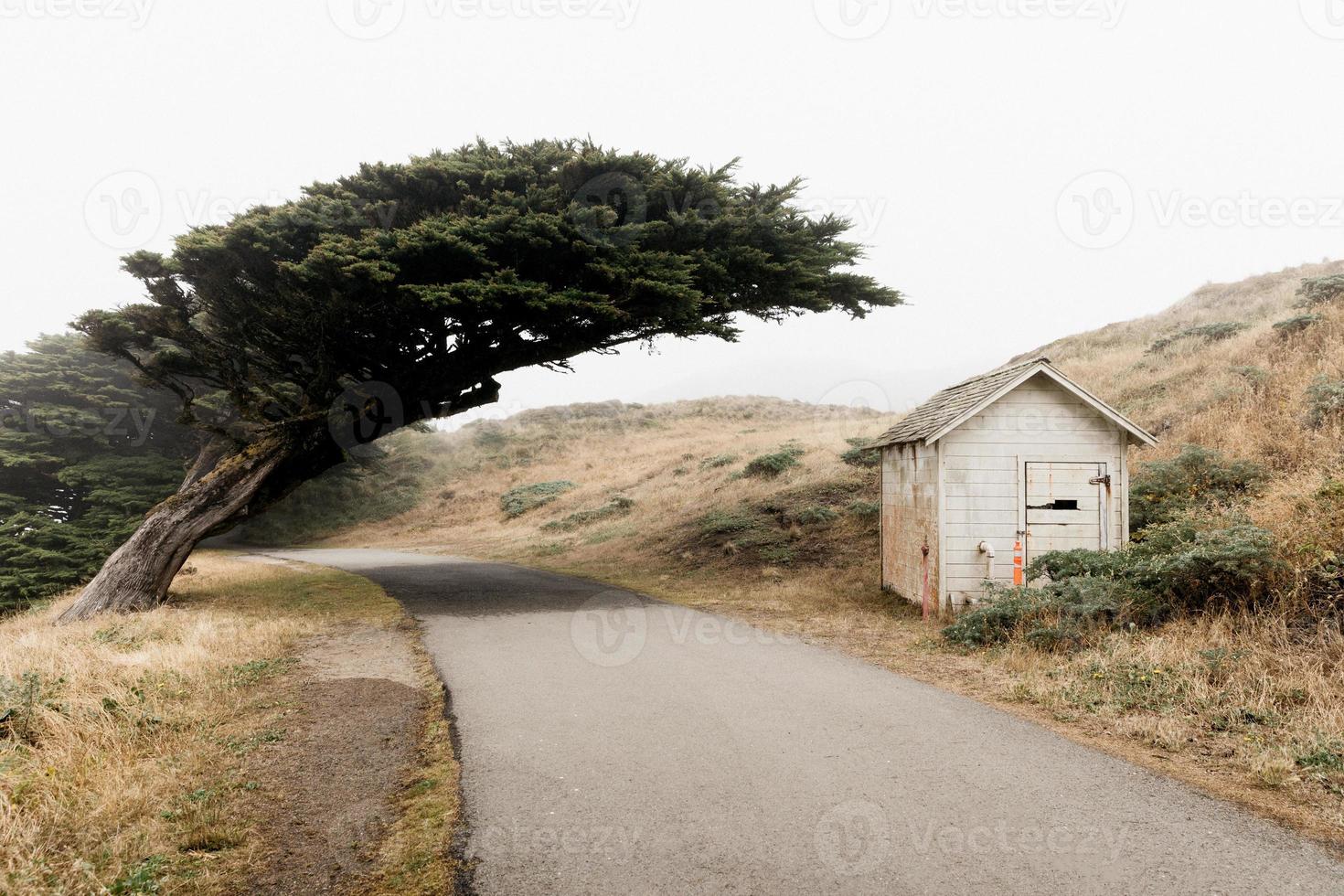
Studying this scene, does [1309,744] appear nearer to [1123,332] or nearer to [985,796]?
[985,796]

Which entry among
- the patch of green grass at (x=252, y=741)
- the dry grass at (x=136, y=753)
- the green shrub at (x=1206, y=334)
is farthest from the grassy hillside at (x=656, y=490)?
the patch of green grass at (x=252, y=741)

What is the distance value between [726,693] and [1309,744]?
461cm

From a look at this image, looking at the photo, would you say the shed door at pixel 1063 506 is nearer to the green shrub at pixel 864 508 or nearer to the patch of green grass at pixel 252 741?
the green shrub at pixel 864 508

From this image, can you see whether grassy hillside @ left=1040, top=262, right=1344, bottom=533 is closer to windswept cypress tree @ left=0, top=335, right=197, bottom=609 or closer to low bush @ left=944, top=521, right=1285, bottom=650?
low bush @ left=944, top=521, right=1285, bottom=650

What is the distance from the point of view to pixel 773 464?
83.6 feet

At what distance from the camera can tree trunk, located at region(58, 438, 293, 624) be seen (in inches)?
547

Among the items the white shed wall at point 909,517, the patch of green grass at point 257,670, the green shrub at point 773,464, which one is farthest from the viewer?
A: the green shrub at point 773,464

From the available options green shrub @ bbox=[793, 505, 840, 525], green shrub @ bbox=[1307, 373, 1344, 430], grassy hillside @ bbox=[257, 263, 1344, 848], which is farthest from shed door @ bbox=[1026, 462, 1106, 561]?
green shrub @ bbox=[793, 505, 840, 525]

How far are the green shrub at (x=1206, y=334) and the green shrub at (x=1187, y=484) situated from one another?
13.5 meters

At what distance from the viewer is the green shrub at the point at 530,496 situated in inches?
1361

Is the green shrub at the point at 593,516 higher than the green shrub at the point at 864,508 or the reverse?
the reverse

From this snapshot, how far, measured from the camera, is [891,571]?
46.2ft

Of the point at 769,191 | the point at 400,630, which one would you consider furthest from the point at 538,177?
the point at 400,630

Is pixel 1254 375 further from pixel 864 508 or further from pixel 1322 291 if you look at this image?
pixel 864 508
